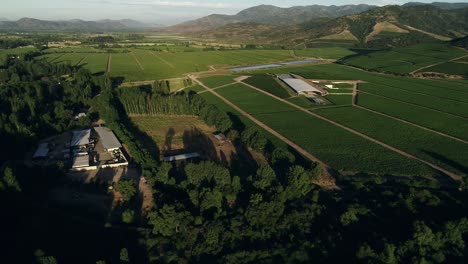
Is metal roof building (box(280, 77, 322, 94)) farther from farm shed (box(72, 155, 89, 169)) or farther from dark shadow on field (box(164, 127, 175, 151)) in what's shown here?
farm shed (box(72, 155, 89, 169))

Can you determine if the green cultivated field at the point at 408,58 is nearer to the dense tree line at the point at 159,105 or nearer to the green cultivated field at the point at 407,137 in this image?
the green cultivated field at the point at 407,137

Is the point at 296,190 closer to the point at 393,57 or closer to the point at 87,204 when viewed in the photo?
the point at 87,204

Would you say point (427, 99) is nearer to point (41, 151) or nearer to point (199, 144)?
point (199, 144)

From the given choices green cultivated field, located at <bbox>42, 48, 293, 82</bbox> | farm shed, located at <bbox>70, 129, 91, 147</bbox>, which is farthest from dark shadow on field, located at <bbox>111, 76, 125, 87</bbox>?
farm shed, located at <bbox>70, 129, 91, 147</bbox>

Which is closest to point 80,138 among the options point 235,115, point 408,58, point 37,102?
point 37,102

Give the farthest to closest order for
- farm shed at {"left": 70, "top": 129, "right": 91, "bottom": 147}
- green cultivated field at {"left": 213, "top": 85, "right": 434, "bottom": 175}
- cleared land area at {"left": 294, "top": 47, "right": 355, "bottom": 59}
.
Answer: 1. cleared land area at {"left": 294, "top": 47, "right": 355, "bottom": 59}
2. farm shed at {"left": 70, "top": 129, "right": 91, "bottom": 147}
3. green cultivated field at {"left": 213, "top": 85, "right": 434, "bottom": 175}

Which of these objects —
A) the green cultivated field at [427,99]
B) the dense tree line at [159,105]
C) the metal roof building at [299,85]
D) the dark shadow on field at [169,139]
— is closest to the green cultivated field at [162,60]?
the dense tree line at [159,105]

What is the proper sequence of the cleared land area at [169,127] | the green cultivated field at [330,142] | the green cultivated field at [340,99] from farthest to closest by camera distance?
the green cultivated field at [340,99] → the cleared land area at [169,127] → the green cultivated field at [330,142]
